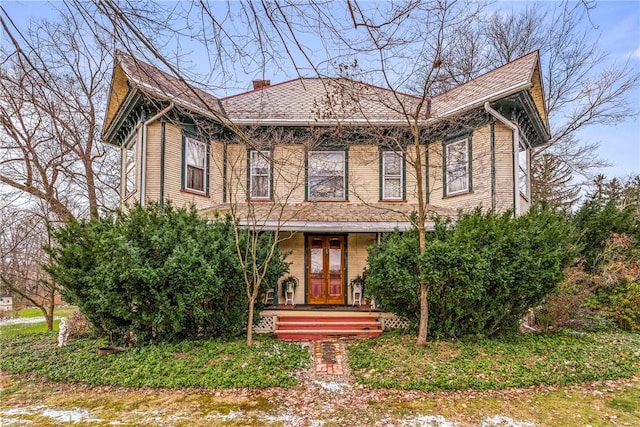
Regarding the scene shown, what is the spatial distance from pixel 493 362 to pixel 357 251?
5377 millimetres

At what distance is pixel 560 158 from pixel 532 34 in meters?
6.15

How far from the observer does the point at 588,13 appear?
264 cm

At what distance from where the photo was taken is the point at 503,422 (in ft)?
15.2

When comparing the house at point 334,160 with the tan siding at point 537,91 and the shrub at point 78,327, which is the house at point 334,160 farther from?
the shrub at point 78,327

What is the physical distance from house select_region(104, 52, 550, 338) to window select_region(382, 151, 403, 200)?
0.10ft

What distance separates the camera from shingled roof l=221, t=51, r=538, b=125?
941cm

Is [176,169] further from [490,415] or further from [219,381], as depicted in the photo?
[490,415]

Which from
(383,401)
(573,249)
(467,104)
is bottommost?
(383,401)

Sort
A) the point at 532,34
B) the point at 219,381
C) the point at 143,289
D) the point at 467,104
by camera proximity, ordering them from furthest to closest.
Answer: the point at 532,34, the point at 467,104, the point at 143,289, the point at 219,381

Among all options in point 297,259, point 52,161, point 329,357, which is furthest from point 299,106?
point 52,161

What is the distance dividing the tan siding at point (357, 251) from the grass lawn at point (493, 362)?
134 inches

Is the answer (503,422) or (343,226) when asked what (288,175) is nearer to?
(343,226)

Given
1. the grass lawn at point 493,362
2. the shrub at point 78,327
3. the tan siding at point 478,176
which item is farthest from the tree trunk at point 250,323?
the tan siding at point 478,176

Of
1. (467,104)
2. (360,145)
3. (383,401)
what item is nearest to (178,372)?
(383,401)
